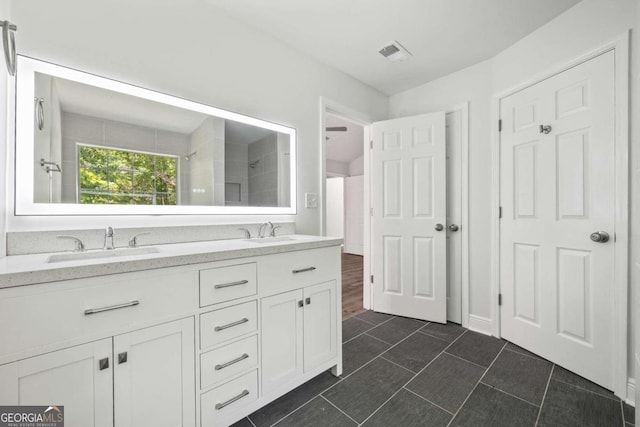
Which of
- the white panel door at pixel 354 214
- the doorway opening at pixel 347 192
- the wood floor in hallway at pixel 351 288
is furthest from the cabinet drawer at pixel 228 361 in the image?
the white panel door at pixel 354 214

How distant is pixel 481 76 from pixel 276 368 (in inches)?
112

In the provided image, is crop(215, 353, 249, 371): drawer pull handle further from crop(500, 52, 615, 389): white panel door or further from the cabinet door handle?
crop(500, 52, 615, 389): white panel door

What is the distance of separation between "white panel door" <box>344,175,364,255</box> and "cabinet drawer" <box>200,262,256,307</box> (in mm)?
5441

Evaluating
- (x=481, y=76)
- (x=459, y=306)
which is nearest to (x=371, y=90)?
(x=481, y=76)

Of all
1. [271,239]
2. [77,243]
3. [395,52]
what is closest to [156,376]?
[77,243]

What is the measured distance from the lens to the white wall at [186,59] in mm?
1225

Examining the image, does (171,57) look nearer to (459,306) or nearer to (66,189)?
(66,189)

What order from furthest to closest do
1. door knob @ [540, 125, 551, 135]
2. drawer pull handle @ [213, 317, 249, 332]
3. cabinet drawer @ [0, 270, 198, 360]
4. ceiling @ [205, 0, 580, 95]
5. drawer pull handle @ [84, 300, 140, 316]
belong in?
door knob @ [540, 125, 551, 135] → ceiling @ [205, 0, 580, 95] → drawer pull handle @ [213, 317, 249, 332] → drawer pull handle @ [84, 300, 140, 316] → cabinet drawer @ [0, 270, 198, 360]

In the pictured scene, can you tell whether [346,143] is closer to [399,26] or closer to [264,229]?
[399,26]

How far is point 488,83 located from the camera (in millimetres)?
2334

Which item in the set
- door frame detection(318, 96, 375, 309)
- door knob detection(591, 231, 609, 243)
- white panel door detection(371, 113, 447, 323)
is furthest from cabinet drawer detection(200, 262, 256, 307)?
door knob detection(591, 231, 609, 243)

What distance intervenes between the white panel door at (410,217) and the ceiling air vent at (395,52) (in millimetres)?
572

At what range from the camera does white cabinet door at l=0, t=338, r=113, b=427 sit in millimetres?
778

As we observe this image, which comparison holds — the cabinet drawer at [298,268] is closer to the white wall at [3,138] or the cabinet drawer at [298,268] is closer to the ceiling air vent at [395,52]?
the white wall at [3,138]
